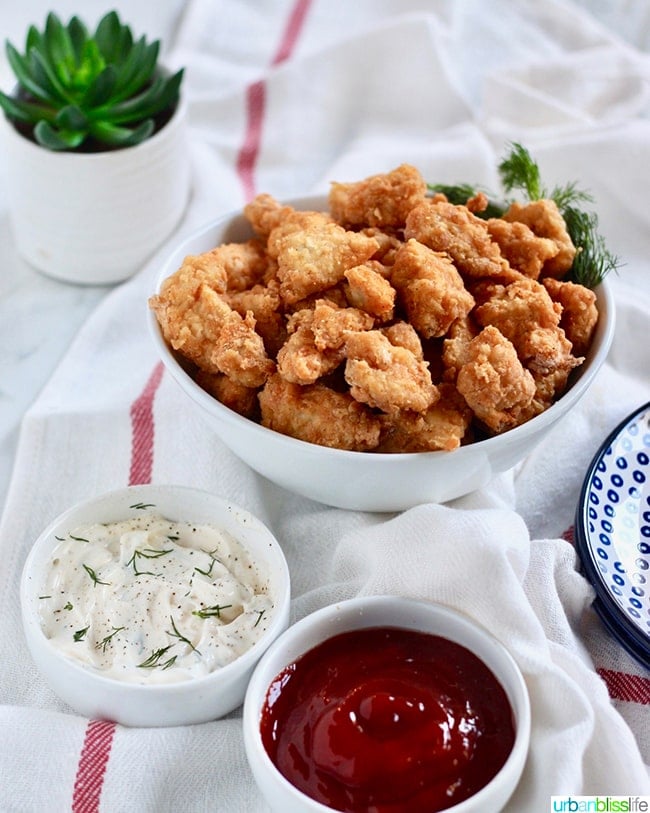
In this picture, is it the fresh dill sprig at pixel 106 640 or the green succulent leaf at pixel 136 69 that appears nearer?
the fresh dill sprig at pixel 106 640

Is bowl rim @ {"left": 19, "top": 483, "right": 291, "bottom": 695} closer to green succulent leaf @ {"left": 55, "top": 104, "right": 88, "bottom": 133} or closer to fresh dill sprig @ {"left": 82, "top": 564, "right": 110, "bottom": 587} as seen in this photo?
fresh dill sprig @ {"left": 82, "top": 564, "right": 110, "bottom": 587}

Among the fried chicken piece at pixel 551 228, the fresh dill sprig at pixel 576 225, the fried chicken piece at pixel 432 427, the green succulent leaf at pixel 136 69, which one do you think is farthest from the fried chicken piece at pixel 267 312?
the green succulent leaf at pixel 136 69

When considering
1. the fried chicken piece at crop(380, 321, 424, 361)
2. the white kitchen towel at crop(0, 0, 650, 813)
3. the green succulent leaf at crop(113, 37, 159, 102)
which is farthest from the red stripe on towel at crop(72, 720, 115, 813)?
the green succulent leaf at crop(113, 37, 159, 102)

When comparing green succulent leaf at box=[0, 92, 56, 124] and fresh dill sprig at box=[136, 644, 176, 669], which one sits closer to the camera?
fresh dill sprig at box=[136, 644, 176, 669]

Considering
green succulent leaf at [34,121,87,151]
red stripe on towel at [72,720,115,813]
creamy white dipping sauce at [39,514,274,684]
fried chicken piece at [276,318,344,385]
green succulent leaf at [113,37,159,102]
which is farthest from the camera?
green succulent leaf at [113,37,159,102]

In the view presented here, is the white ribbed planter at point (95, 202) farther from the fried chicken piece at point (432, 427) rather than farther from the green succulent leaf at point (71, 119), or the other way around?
the fried chicken piece at point (432, 427)

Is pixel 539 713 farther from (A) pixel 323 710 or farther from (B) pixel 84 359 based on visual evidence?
(B) pixel 84 359
